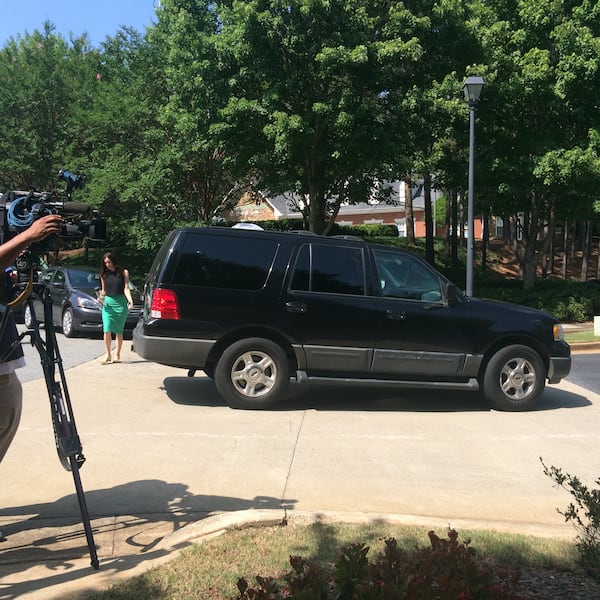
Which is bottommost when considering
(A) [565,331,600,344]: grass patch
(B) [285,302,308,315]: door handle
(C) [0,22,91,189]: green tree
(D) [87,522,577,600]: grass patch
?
(A) [565,331,600,344]: grass patch

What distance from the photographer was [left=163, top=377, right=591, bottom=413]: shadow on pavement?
7770 mm

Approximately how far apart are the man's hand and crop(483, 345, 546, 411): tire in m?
5.77

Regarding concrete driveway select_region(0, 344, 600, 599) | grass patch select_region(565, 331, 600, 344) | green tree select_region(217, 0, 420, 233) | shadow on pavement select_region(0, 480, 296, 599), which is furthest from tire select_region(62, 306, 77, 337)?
grass patch select_region(565, 331, 600, 344)

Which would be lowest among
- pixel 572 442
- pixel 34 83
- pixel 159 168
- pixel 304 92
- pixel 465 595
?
pixel 572 442

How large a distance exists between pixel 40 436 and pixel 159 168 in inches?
584

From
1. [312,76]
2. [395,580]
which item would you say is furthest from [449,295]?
[312,76]

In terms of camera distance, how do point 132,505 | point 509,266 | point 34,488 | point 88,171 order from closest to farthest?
point 132,505 < point 34,488 < point 88,171 < point 509,266

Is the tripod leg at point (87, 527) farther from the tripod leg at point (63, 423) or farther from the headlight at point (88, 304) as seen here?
the headlight at point (88, 304)

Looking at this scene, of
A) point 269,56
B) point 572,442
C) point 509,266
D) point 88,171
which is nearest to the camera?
point 572,442

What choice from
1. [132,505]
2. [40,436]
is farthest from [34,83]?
[132,505]

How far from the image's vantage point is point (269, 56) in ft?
51.6

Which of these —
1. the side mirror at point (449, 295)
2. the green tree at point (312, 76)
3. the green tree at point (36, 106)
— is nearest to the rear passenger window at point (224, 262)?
the side mirror at point (449, 295)

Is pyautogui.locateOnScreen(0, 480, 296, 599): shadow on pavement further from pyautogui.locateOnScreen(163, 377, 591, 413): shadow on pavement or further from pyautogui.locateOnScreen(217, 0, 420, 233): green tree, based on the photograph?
pyautogui.locateOnScreen(217, 0, 420, 233): green tree

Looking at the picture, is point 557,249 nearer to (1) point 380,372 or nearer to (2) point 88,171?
(2) point 88,171
